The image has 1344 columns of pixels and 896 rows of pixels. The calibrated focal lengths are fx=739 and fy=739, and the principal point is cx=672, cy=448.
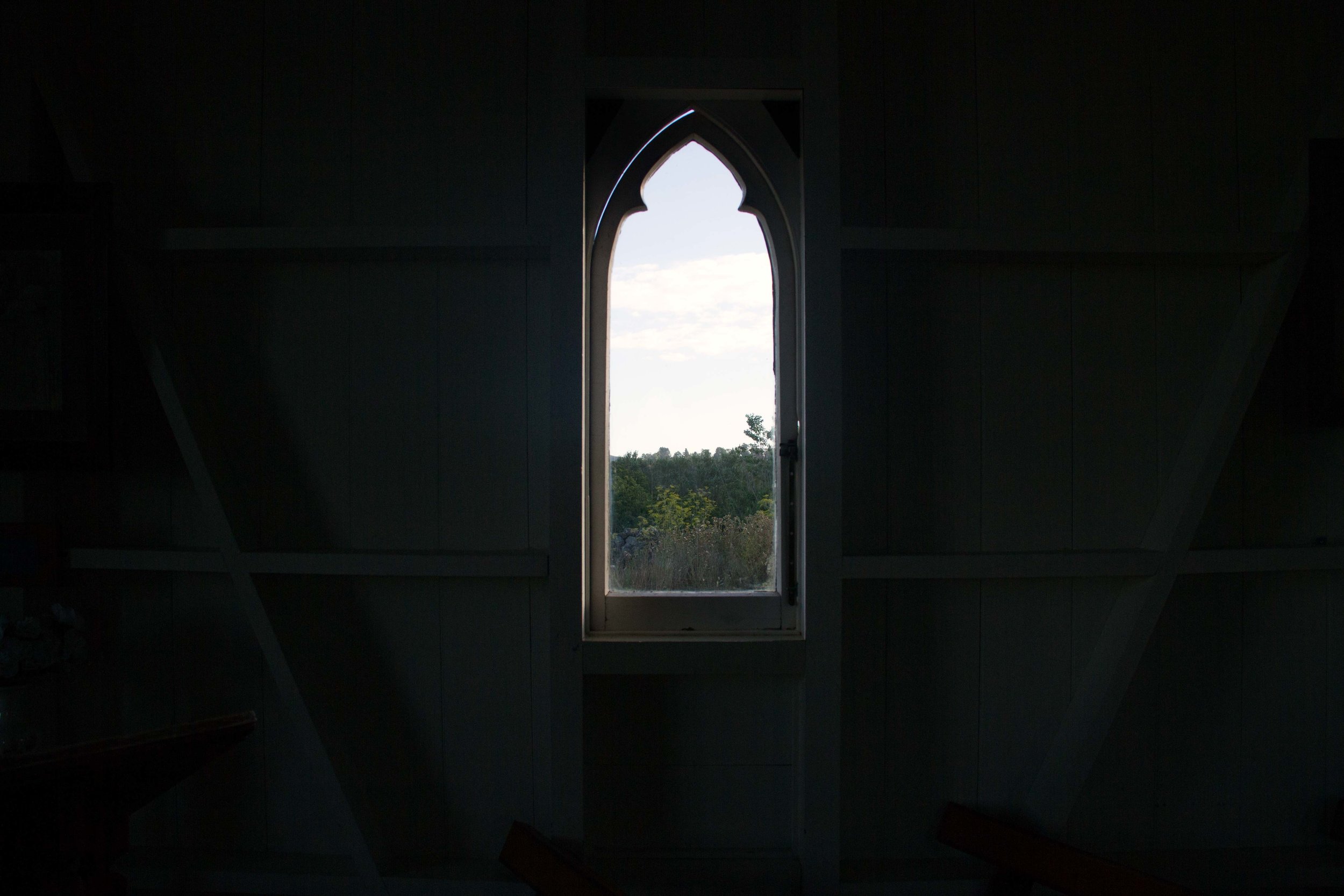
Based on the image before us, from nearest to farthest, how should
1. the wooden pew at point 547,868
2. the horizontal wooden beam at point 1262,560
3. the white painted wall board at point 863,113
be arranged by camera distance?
the wooden pew at point 547,868, the horizontal wooden beam at point 1262,560, the white painted wall board at point 863,113

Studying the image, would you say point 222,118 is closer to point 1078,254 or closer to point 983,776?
point 1078,254

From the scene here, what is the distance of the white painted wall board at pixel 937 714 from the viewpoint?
1.65 meters

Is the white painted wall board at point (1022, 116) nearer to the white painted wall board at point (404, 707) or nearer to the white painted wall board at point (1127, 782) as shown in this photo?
the white painted wall board at point (1127, 782)

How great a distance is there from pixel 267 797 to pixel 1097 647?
1898 millimetres

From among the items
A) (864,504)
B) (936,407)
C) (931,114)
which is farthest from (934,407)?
(931,114)

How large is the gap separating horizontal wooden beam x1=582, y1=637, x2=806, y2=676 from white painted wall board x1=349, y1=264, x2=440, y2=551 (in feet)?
1.58

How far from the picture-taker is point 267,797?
170cm

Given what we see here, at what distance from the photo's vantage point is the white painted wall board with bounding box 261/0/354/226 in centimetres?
166

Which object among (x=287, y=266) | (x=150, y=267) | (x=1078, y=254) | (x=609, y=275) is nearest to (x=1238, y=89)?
(x=1078, y=254)

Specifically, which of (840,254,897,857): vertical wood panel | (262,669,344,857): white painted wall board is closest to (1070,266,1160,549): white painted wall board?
(840,254,897,857): vertical wood panel

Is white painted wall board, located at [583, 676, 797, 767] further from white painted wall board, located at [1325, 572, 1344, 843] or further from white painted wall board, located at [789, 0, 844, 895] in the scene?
white painted wall board, located at [1325, 572, 1344, 843]

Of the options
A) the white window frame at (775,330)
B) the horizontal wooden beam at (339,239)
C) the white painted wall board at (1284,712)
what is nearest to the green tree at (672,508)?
the white window frame at (775,330)

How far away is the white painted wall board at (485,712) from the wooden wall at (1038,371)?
2.38ft

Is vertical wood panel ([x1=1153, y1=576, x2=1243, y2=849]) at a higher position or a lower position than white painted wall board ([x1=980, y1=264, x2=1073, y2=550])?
lower
